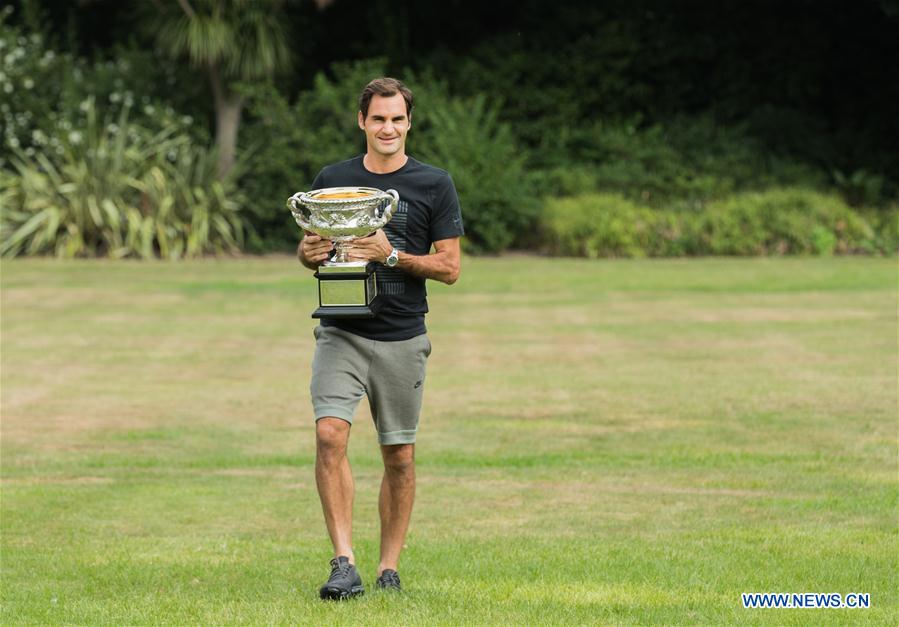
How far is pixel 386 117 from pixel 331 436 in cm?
123

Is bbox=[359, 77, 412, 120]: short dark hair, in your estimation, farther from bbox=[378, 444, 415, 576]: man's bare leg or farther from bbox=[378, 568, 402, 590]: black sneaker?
bbox=[378, 568, 402, 590]: black sneaker

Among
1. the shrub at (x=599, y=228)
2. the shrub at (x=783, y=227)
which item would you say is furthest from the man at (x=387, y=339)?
the shrub at (x=783, y=227)

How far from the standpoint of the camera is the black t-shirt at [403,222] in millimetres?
6277

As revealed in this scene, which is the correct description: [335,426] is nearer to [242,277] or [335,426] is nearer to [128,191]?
[242,277]

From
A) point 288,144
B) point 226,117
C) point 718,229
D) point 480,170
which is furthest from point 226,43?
point 718,229

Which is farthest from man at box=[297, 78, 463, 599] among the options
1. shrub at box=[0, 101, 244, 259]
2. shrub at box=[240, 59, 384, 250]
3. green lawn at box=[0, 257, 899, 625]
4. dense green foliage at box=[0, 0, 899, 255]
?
shrub at box=[240, 59, 384, 250]

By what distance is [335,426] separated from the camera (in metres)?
6.20

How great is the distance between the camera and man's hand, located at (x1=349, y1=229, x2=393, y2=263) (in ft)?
19.8

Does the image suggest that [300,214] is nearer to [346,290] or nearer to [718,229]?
[346,290]

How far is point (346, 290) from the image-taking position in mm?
6094

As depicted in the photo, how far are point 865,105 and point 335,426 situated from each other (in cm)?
2673

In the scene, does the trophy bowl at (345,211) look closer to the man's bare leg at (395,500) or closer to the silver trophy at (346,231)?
the silver trophy at (346,231)

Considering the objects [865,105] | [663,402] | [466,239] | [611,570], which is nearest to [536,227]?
[466,239]

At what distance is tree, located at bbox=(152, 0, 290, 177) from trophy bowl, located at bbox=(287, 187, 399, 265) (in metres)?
21.1
